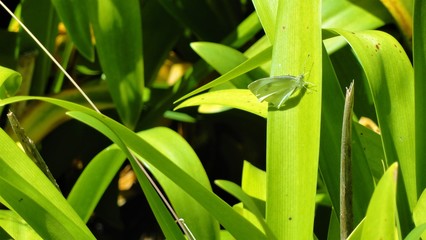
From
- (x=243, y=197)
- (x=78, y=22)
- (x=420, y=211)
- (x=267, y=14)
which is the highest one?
(x=78, y=22)

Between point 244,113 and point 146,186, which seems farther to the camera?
point 244,113

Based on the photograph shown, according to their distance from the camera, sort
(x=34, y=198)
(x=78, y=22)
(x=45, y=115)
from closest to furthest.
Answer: (x=34, y=198) < (x=78, y=22) < (x=45, y=115)

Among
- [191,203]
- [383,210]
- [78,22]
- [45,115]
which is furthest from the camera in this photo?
[45,115]

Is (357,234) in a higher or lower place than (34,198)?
lower

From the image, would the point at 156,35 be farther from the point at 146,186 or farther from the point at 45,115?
the point at 146,186

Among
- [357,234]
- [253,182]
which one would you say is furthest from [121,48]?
[357,234]
